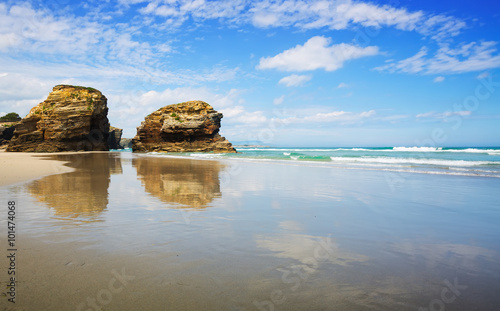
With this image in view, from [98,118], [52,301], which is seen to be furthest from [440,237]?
[98,118]

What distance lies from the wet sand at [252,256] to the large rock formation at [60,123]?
4790 cm

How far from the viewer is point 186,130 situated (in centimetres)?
6038

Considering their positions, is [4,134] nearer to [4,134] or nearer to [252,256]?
[4,134]

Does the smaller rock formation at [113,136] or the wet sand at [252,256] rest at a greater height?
the smaller rock formation at [113,136]

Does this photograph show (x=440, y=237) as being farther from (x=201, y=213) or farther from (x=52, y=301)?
(x=52, y=301)

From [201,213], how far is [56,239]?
2.33 m

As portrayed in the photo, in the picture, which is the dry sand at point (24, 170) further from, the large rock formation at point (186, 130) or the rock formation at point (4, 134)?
the rock formation at point (4, 134)

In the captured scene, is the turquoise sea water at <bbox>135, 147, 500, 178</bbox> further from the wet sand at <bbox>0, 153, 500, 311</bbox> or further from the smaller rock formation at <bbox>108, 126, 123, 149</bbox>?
the smaller rock formation at <bbox>108, 126, 123, 149</bbox>

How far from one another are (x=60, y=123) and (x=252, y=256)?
177 ft

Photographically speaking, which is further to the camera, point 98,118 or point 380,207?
point 98,118

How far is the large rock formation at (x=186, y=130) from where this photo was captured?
59938mm

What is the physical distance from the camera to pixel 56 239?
3.67 m

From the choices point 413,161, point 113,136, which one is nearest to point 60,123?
point 113,136

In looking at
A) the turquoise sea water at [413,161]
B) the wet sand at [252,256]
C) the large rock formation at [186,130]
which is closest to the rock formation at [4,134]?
the large rock formation at [186,130]
